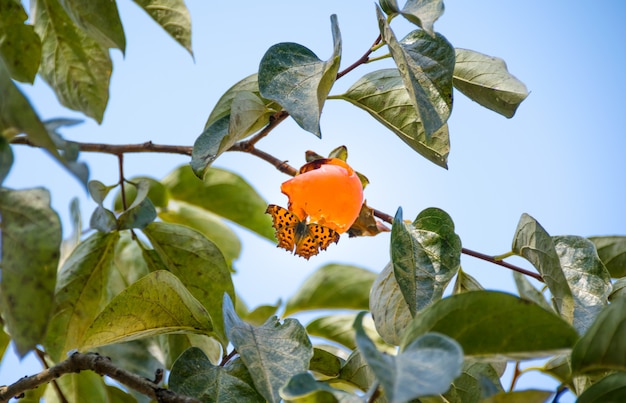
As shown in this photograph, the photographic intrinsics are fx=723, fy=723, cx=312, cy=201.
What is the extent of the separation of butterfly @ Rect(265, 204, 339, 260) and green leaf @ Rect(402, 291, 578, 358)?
371mm

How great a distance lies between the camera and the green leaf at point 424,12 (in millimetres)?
743

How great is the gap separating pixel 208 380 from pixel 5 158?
32 cm

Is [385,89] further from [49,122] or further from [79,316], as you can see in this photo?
[79,316]

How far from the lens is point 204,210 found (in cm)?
150

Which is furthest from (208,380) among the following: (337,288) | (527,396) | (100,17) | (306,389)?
(337,288)

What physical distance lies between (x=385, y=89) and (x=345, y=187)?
14cm

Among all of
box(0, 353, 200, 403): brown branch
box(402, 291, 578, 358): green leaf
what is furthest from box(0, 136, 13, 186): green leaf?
box(402, 291, 578, 358): green leaf

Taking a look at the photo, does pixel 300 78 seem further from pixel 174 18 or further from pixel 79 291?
pixel 79 291

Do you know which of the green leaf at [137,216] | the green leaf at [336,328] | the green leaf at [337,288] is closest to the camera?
the green leaf at [137,216]

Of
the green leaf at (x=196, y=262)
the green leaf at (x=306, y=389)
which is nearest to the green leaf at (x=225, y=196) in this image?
the green leaf at (x=196, y=262)

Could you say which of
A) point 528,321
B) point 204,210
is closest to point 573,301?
point 528,321

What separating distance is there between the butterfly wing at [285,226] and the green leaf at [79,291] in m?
0.24

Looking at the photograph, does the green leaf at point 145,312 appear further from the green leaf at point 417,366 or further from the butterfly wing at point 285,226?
the green leaf at point 417,366

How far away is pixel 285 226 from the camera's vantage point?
3.24 feet
